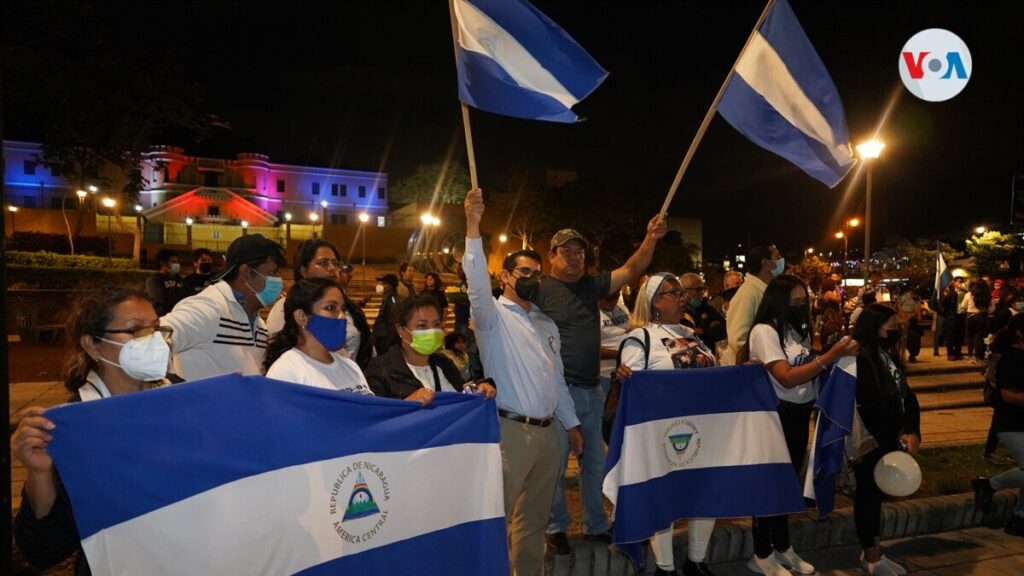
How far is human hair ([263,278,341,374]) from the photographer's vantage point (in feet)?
11.8

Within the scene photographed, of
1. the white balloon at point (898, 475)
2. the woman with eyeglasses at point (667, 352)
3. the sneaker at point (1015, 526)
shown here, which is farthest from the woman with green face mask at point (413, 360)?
the sneaker at point (1015, 526)

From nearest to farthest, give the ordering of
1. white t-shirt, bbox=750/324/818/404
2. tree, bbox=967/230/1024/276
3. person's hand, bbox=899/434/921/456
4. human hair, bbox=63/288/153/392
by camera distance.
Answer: human hair, bbox=63/288/153/392, white t-shirt, bbox=750/324/818/404, person's hand, bbox=899/434/921/456, tree, bbox=967/230/1024/276

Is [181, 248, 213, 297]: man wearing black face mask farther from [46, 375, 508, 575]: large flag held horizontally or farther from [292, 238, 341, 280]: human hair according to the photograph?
[46, 375, 508, 575]: large flag held horizontally

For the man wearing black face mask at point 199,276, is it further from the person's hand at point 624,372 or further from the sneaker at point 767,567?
the sneaker at point 767,567

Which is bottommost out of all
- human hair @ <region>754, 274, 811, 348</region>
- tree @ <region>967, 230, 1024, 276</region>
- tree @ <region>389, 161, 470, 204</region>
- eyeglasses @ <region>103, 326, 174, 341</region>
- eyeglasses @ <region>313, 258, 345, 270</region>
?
eyeglasses @ <region>103, 326, 174, 341</region>

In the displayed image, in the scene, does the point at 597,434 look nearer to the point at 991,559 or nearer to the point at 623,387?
the point at 623,387

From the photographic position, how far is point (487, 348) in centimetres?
442

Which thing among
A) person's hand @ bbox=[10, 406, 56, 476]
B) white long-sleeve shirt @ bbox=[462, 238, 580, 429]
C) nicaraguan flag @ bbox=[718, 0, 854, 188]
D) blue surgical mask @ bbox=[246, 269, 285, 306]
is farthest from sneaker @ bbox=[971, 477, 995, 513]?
person's hand @ bbox=[10, 406, 56, 476]

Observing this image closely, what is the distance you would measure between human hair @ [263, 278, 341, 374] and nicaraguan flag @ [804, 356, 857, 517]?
11.7 ft

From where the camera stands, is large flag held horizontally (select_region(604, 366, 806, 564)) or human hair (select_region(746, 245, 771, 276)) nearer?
large flag held horizontally (select_region(604, 366, 806, 564))

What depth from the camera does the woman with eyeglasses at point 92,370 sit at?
2.48 metres

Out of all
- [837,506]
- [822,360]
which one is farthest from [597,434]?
[837,506]

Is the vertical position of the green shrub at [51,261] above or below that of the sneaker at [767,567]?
above

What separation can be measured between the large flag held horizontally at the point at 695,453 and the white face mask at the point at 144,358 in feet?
9.10
